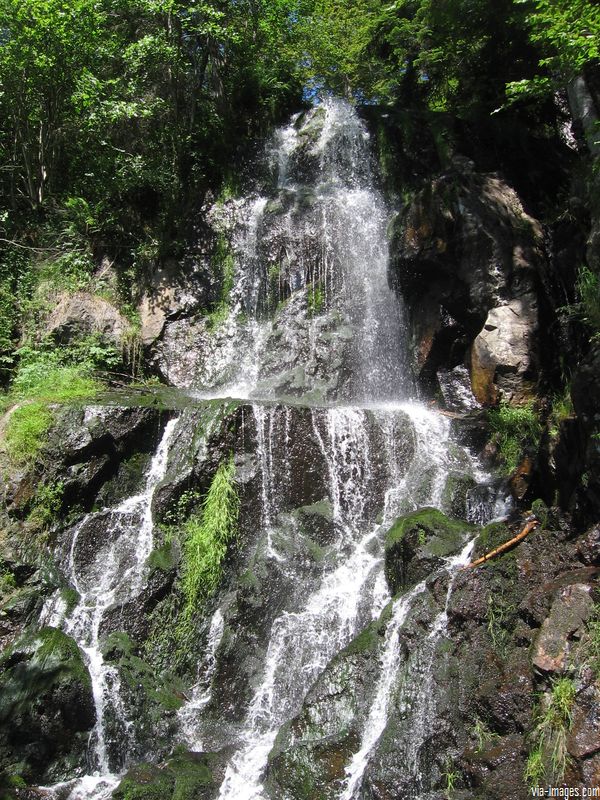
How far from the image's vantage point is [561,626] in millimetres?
4551

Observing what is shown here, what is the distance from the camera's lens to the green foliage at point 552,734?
3936mm

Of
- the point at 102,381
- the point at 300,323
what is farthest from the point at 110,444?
the point at 300,323

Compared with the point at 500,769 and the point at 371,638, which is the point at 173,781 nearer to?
the point at 371,638

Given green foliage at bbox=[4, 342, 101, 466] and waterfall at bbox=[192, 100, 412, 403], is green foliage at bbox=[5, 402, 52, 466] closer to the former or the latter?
green foliage at bbox=[4, 342, 101, 466]

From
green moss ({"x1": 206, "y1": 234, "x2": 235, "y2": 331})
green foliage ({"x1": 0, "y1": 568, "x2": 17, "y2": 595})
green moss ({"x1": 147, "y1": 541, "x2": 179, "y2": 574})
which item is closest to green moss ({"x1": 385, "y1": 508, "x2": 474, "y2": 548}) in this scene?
green moss ({"x1": 147, "y1": 541, "x2": 179, "y2": 574})

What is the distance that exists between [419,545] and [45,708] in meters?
4.28

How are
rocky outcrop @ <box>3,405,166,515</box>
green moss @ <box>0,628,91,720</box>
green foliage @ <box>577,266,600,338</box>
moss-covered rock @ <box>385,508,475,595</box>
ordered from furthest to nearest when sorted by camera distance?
rocky outcrop @ <box>3,405,166,515</box>, moss-covered rock @ <box>385,508,475,595</box>, green foliage @ <box>577,266,600,338</box>, green moss @ <box>0,628,91,720</box>

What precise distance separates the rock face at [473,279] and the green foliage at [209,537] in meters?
4.57

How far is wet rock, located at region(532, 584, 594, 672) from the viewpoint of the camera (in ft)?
14.4

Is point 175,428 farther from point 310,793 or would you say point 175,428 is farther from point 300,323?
point 310,793

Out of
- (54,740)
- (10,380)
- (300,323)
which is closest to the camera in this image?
(54,740)

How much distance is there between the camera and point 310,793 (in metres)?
4.84

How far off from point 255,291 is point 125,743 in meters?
8.62

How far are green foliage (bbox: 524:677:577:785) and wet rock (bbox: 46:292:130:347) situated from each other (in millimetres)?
9210
